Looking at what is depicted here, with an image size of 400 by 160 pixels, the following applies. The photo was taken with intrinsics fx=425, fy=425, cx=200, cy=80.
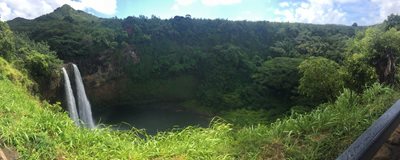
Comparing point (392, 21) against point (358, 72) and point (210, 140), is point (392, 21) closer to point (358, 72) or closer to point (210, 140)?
point (358, 72)

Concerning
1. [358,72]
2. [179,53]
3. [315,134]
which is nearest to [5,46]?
[358,72]

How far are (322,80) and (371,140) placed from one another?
61.6 ft

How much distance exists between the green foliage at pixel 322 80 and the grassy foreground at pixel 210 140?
588 inches

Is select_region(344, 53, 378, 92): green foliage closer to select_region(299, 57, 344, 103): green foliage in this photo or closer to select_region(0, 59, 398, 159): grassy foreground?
select_region(299, 57, 344, 103): green foliage

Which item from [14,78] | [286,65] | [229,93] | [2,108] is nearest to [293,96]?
[286,65]

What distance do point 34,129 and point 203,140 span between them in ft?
6.08

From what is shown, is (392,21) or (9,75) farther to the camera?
(392,21)

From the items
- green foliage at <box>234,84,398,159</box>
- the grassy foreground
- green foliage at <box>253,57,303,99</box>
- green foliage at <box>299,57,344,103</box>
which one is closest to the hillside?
green foliage at <box>253,57,303,99</box>

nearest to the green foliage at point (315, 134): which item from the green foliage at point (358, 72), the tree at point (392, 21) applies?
the green foliage at point (358, 72)

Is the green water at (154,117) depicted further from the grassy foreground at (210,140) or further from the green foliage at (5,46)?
the grassy foreground at (210,140)

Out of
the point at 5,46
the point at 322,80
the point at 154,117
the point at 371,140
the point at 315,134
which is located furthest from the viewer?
the point at 154,117

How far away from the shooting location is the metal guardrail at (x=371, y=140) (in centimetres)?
184

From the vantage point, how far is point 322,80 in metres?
20.0

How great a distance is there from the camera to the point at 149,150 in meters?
4.45
